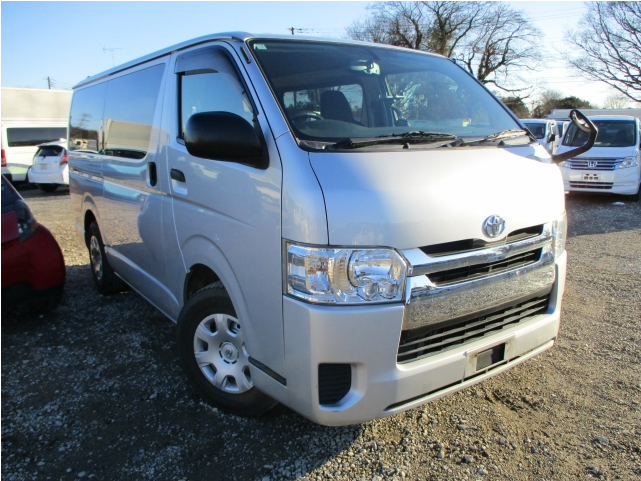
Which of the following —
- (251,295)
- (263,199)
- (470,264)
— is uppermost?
(263,199)

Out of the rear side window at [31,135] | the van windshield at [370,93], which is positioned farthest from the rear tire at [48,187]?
the van windshield at [370,93]

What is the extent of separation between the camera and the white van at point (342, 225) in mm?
2066

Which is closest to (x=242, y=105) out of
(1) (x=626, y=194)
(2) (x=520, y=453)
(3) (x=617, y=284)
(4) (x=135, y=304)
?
(2) (x=520, y=453)

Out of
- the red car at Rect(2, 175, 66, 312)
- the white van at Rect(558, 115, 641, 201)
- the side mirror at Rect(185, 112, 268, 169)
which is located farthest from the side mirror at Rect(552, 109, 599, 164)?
the white van at Rect(558, 115, 641, 201)

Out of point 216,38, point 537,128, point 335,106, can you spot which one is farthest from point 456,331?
point 537,128

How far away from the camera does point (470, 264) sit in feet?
7.40

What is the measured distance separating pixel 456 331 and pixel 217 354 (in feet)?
4.40

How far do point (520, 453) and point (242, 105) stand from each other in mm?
2269

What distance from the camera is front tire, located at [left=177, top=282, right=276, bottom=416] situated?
8.86ft

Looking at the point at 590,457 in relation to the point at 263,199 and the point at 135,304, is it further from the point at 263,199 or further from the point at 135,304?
the point at 135,304

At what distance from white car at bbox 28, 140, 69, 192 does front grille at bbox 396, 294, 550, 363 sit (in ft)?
44.6

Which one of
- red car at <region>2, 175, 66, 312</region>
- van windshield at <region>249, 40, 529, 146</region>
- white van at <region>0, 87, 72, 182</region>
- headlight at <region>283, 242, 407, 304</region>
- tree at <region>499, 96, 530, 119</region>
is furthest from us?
tree at <region>499, 96, 530, 119</region>

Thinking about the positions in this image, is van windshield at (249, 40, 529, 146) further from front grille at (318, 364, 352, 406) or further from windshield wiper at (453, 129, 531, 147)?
front grille at (318, 364, 352, 406)

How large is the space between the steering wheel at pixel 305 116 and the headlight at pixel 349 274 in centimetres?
69
